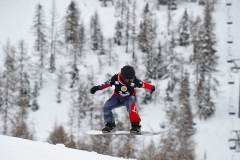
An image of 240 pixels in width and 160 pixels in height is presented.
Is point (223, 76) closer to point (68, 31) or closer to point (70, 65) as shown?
point (70, 65)

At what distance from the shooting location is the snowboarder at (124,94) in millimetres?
9602

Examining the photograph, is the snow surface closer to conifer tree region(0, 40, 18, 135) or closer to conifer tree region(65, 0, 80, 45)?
conifer tree region(0, 40, 18, 135)

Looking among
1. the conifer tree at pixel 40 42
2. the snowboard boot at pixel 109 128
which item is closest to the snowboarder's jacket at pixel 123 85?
the snowboard boot at pixel 109 128

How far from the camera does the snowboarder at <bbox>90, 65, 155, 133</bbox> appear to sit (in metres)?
9.60

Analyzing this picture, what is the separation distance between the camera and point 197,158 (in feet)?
138

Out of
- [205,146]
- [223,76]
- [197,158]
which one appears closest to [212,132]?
[205,146]

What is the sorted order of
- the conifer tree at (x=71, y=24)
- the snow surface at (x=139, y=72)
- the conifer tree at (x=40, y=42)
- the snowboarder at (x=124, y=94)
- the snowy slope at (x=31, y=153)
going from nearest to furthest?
the snowy slope at (x=31, y=153)
the snowboarder at (x=124, y=94)
the snow surface at (x=139, y=72)
the conifer tree at (x=40, y=42)
the conifer tree at (x=71, y=24)

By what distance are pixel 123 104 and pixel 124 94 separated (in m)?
0.43

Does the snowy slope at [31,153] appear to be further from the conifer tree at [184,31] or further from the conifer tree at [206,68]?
the conifer tree at [184,31]

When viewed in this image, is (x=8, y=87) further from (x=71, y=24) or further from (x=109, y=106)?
(x=109, y=106)

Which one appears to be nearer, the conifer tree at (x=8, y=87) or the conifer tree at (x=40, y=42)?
the conifer tree at (x=8, y=87)

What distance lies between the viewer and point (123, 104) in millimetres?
10125

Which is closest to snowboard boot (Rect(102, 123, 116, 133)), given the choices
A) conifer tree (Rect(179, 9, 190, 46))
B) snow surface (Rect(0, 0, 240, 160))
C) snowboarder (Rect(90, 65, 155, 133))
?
snowboarder (Rect(90, 65, 155, 133))

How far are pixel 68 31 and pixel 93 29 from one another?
451 cm
